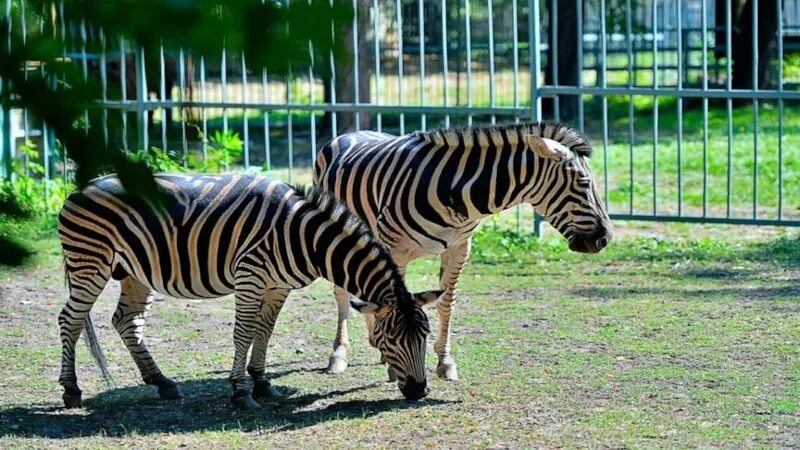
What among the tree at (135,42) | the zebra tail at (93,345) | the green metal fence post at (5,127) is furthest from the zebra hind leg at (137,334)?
the tree at (135,42)

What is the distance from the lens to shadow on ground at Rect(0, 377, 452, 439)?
20.9 feet

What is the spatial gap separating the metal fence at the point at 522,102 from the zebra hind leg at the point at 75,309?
103 centimetres

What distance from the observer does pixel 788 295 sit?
9.61m

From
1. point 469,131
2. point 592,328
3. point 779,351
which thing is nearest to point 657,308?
point 592,328

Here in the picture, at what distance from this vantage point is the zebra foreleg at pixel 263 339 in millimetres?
6844

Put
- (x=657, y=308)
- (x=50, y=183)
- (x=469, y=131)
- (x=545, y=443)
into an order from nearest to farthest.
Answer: (x=545, y=443) < (x=469, y=131) < (x=657, y=308) < (x=50, y=183)

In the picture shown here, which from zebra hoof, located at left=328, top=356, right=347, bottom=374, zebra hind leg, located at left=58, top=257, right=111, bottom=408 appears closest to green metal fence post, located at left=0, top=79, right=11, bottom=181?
zebra hind leg, located at left=58, top=257, right=111, bottom=408

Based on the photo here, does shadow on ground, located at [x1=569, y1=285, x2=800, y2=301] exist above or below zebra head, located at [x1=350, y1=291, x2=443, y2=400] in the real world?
below

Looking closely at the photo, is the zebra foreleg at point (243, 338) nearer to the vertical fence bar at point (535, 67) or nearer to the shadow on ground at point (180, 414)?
the shadow on ground at point (180, 414)

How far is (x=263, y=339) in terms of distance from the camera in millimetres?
6852

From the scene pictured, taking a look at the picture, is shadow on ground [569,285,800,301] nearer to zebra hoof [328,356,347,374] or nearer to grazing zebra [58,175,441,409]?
zebra hoof [328,356,347,374]

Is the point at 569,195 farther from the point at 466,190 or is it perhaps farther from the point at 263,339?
the point at 263,339

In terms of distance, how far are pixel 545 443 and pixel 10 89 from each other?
4882 mm

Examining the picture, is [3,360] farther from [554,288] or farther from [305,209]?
[554,288]
